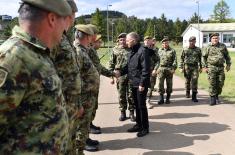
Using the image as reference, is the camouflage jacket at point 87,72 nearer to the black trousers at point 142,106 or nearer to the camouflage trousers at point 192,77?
the black trousers at point 142,106

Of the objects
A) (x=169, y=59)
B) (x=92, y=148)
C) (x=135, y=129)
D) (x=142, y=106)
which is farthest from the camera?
(x=169, y=59)

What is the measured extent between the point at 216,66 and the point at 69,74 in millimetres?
7741

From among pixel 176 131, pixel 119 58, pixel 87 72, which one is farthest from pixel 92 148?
pixel 119 58

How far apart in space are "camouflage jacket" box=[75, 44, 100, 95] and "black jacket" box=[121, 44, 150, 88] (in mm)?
1844

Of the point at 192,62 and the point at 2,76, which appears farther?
the point at 192,62

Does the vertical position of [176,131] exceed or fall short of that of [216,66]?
it falls short

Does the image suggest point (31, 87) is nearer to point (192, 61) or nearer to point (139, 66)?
point (139, 66)

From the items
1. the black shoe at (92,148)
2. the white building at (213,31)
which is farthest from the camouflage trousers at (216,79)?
the white building at (213,31)

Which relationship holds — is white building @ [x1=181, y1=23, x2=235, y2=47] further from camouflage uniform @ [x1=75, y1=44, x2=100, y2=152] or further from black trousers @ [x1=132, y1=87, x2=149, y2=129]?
camouflage uniform @ [x1=75, y1=44, x2=100, y2=152]

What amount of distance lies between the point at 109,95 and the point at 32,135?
11.7 m

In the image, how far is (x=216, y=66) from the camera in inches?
454

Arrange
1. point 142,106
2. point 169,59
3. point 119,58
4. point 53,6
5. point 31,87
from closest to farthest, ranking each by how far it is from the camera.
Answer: point 31,87 < point 53,6 < point 142,106 < point 119,58 < point 169,59

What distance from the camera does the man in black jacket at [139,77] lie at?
7855mm

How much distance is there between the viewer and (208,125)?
8.80m
